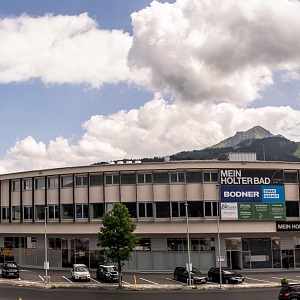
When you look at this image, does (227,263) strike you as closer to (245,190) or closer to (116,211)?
(245,190)

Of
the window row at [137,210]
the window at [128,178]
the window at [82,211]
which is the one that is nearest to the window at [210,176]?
the window row at [137,210]

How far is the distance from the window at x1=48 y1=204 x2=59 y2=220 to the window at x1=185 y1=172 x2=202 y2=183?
62.3 feet

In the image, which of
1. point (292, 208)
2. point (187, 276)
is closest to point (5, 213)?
point (187, 276)

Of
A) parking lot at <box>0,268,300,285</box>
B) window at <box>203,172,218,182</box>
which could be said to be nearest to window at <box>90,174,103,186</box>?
parking lot at <box>0,268,300,285</box>

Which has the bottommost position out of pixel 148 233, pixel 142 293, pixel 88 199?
pixel 142 293

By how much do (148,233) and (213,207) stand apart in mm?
9296

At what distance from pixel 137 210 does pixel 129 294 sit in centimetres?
2068

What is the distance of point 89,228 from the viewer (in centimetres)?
6794

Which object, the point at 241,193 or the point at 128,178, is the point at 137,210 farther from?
the point at 241,193

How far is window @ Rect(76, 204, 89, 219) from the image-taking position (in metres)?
68.4

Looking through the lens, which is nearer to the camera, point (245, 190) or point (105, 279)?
point (105, 279)

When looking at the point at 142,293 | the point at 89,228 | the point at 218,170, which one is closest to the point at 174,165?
the point at 218,170

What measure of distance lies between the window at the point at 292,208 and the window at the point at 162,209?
52.8 feet

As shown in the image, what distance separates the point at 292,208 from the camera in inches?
2655
